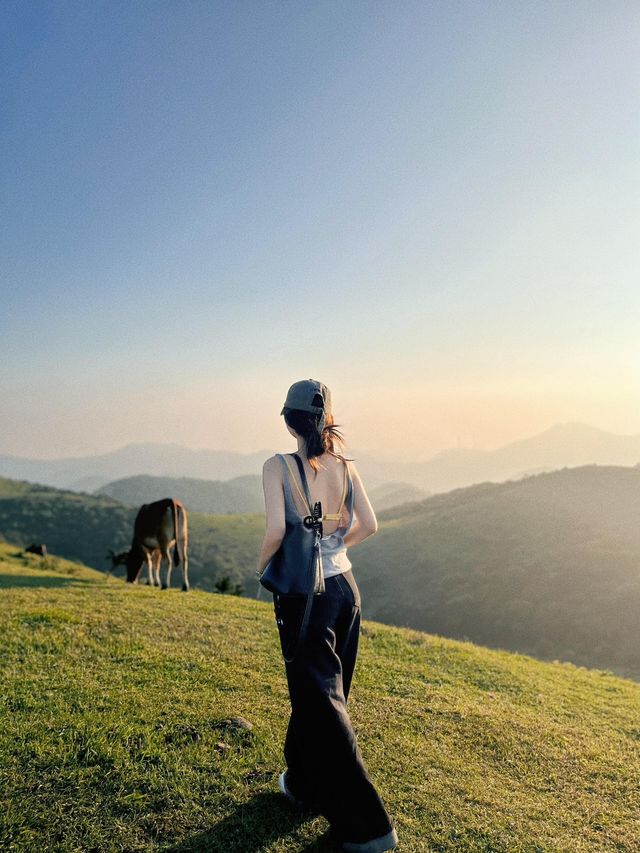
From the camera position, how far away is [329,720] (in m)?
4.93

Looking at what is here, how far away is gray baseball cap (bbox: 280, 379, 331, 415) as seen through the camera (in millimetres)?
5186

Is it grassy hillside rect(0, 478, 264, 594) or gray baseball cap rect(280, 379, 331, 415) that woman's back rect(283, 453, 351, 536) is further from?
grassy hillside rect(0, 478, 264, 594)

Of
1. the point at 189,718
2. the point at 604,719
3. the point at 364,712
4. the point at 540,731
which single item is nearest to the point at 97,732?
the point at 189,718

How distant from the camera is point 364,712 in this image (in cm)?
782

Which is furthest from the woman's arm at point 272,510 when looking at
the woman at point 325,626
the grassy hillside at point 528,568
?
the grassy hillside at point 528,568

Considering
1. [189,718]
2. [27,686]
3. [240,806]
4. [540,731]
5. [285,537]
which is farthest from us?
[540,731]

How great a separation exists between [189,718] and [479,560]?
7661 centimetres

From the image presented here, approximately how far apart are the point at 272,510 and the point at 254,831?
2.84m

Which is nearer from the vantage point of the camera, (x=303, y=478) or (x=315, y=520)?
(x=315, y=520)

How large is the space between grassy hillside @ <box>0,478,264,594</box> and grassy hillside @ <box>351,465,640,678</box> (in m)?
21.4

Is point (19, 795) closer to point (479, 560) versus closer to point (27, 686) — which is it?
point (27, 686)

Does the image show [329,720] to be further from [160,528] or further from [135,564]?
[135,564]

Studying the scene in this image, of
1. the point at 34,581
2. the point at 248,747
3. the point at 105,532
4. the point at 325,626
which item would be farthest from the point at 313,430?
the point at 105,532

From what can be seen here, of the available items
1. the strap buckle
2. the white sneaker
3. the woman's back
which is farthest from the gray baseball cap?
the white sneaker
